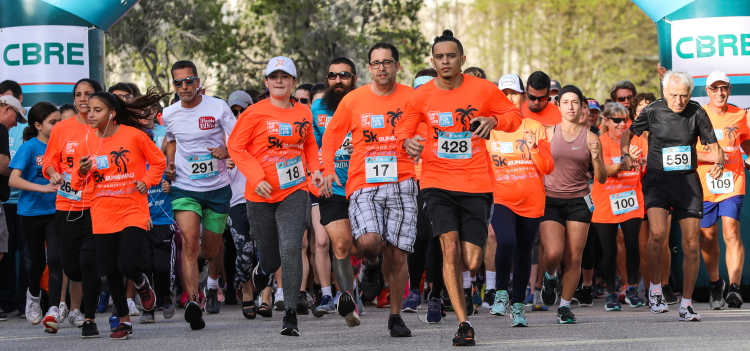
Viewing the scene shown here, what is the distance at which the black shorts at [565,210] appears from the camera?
9.45m

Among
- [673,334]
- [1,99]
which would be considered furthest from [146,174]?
[673,334]

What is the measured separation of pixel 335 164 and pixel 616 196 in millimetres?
2893

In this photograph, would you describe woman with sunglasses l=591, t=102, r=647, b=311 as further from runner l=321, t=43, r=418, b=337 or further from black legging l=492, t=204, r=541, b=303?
runner l=321, t=43, r=418, b=337

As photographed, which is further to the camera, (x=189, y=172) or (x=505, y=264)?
(x=189, y=172)

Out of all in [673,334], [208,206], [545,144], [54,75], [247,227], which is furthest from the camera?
[54,75]

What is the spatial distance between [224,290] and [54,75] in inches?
126

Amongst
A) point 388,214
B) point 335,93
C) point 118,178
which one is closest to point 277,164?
point 388,214

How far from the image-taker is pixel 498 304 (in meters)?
9.66

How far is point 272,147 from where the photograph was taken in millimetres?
8672

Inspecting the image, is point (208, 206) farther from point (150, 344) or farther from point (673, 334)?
point (673, 334)

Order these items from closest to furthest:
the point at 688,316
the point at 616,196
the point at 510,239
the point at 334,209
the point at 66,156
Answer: the point at 66,156 < the point at 688,316 < the point at 510,239 < the point at 334,209 < the point at 616,196

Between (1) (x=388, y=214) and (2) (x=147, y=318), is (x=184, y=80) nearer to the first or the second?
(2) (x=147, y=318)

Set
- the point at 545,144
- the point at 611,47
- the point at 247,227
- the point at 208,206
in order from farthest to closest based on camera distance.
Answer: the point at 611,47, the point at 247,227, the point at 208,206, the point at 545,144

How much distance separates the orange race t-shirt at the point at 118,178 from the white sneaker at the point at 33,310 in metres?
2.05
